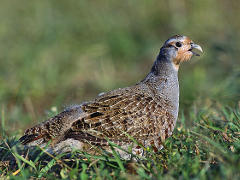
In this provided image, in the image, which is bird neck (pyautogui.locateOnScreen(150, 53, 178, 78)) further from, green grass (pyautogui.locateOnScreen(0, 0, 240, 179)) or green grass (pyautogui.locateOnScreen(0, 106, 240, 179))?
green grass (pyautogui.locateOnScreen(0, 106, 240, 179))

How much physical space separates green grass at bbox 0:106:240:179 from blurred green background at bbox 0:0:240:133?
5.42 feet

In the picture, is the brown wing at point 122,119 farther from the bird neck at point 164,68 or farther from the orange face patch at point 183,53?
the orange face patch at point 183,53

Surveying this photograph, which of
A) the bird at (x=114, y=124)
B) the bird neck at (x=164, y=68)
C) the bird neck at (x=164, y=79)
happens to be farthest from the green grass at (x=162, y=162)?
the bird neck at (x=164, y=68)

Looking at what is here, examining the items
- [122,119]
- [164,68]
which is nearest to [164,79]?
[164,68]

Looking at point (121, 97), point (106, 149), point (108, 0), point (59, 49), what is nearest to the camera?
point (106, 149)

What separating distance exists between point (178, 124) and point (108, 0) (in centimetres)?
781

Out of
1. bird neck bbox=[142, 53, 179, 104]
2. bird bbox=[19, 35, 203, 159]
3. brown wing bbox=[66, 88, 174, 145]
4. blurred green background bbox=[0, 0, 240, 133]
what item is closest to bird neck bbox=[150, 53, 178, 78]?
bird neck bbox=[142, 53, 179, 104]

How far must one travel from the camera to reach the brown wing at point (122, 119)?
4.20 m

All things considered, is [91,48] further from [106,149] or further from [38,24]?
[106,149]

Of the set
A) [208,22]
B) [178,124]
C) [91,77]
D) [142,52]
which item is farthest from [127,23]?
[178,124]

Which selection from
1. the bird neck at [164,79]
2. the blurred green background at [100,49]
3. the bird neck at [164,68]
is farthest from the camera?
the blurred green background at [100,49]

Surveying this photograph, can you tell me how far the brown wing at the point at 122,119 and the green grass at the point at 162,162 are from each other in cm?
21

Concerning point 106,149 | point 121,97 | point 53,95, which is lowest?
point 53,95

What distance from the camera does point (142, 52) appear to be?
33.4ft
